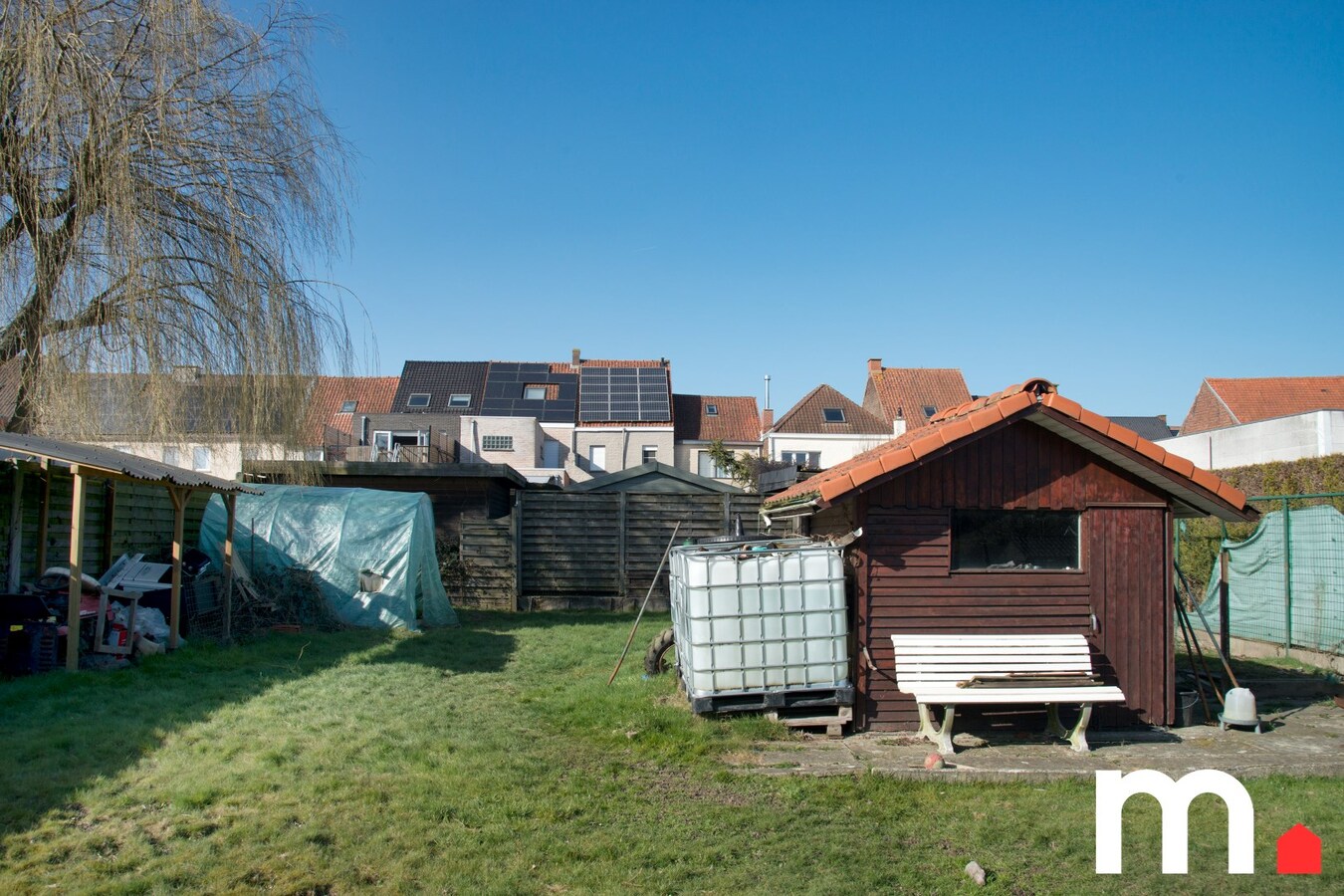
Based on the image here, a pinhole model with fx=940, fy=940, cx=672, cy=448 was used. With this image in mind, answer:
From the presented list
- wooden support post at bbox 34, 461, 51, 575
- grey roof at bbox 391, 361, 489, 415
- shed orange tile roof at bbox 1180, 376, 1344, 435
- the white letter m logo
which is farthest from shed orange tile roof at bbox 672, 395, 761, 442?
the white letter m logo

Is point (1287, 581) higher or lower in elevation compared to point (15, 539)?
lower

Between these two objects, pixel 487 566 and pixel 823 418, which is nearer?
pixel 487 566

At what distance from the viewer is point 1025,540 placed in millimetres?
8578

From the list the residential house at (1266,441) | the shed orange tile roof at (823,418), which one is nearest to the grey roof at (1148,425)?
the shed orange tile roof at (823,418)

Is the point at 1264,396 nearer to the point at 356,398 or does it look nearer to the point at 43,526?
the point at 356,398

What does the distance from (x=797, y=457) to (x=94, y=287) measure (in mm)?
33611

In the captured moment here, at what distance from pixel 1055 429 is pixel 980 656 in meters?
2.13

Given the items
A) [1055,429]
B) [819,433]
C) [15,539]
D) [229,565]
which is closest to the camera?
[1055,429]

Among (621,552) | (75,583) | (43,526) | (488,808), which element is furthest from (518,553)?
(488,808)

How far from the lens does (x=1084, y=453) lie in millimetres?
8516

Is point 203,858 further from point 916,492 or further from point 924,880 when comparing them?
point 916,492

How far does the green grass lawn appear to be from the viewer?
4879 mm

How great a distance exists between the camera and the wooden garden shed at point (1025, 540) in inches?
323

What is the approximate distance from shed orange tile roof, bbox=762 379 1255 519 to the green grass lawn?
7.70ft
